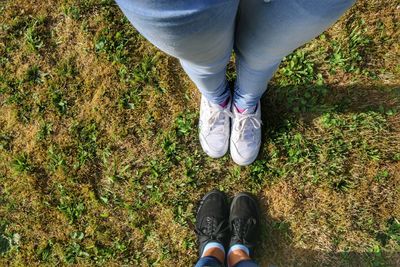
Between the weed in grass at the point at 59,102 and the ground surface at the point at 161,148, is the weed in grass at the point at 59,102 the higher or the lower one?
the higher one

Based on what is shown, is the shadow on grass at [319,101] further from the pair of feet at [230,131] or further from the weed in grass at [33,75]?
the weed in grass at [33,75]

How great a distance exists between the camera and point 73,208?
267 centimetres

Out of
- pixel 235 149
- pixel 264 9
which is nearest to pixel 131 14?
pixel 264 9

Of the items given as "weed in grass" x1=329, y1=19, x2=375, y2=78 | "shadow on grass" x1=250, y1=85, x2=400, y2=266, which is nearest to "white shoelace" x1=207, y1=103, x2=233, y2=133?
"shadow on grass" x1=250, y1=85, x2=400, y2=266

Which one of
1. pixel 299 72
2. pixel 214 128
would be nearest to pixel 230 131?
pixel 214 128

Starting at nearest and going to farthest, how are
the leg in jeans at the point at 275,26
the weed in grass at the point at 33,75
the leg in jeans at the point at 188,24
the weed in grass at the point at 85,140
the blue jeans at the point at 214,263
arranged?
the leg in jeans at the point at 188,24 < the leg in jeans at the point at 275,26 < the blue jeans at the point at 214,263 < the weed in grass at the point at 85,140 < the weed in grass at the point at 33,75

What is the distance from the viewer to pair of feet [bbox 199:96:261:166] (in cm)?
238

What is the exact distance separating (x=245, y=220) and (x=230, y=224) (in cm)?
15

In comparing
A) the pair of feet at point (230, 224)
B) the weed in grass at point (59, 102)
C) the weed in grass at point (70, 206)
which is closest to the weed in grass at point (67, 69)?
the weed in grass at point (59, 102)

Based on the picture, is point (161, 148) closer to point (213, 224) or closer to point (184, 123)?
point (184, 123)

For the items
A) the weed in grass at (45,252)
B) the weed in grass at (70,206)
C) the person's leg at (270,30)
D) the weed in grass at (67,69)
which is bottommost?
the weed in grass at (45,252)

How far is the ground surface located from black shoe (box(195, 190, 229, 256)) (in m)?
0.06

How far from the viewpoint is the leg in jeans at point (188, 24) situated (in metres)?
0.96

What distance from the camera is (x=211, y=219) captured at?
256cm
